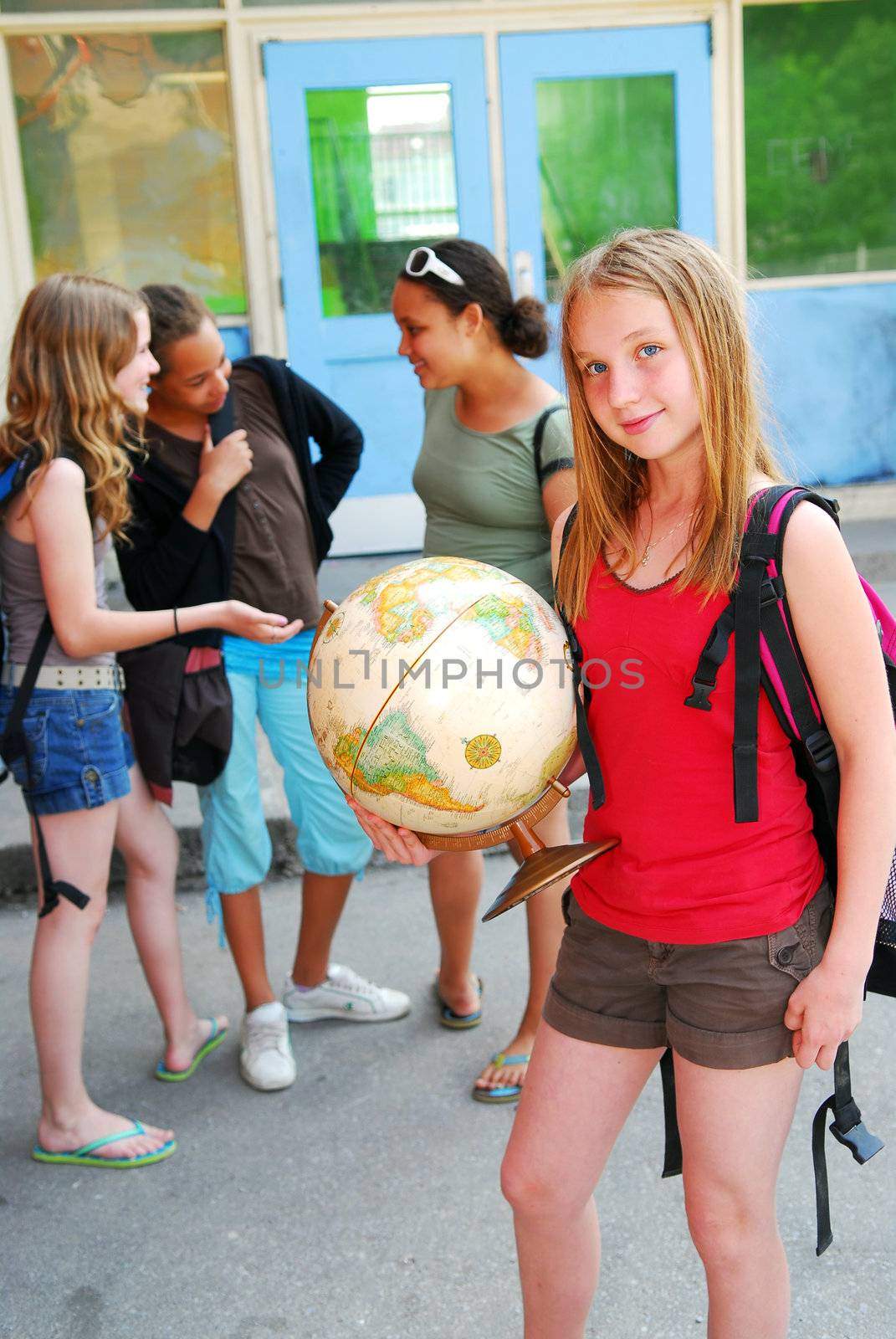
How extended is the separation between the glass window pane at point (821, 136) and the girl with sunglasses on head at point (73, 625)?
5.12 metres

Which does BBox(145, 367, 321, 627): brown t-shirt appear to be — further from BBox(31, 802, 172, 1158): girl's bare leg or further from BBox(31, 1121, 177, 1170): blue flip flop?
BBox(31, 1121, 177, 1170): blue flip flop

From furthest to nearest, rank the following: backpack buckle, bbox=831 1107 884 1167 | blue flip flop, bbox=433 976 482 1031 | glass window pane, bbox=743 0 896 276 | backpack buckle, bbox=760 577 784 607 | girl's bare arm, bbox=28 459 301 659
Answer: glass window pane, bbox=743 0 896 276, blue flip flop, bbox=433 976 482 1031, girl's bare arm, bbox=28 459 301 659, backpack buckle, bbox=831 1107 884 1167, backpack buckle, bbox=760 577 784 607

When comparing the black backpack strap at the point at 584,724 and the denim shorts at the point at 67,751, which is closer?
the black backpack strap at the point at 584,724

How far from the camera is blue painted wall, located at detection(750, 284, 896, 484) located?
7.20 metres

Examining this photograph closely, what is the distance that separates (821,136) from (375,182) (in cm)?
263

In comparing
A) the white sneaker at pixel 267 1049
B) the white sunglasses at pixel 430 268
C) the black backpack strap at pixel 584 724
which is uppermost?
the white sunglasses at pixel 430 268

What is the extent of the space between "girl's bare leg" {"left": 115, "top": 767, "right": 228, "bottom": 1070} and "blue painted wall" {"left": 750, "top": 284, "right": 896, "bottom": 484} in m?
→ 5.08

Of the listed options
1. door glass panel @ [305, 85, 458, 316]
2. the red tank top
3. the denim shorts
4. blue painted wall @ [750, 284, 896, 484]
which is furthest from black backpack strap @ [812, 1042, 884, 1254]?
blue painted wall @ [750, 284, 896, 484]

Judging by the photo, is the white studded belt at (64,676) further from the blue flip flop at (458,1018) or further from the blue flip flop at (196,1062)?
the blue flip flop at (458,1018)

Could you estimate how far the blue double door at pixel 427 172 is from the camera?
6.52m

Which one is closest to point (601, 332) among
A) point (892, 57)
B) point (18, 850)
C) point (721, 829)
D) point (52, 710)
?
point (721, 829)

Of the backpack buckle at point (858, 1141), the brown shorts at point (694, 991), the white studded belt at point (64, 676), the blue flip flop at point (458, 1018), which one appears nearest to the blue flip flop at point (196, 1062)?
the blue flip flop at point (458, 1018)

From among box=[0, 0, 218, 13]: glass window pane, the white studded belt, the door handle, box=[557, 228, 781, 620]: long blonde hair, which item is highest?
box=[0, 0, 218, 13]: glass window pane

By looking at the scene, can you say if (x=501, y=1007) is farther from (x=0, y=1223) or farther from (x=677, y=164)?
(x=677, y=164)
